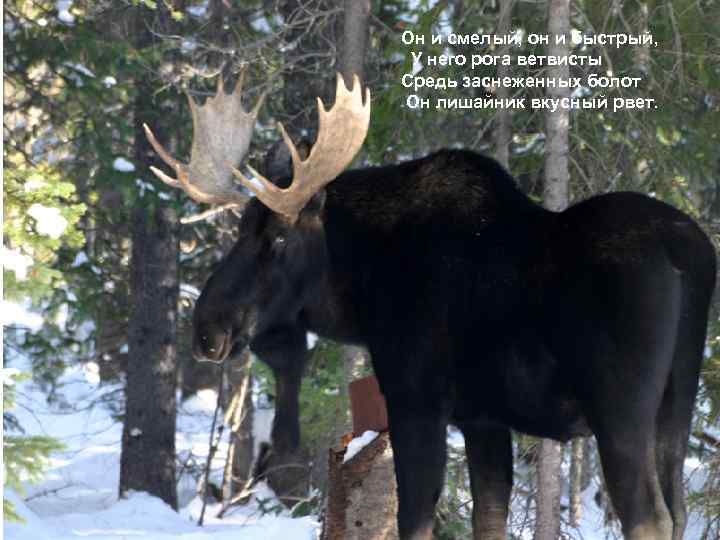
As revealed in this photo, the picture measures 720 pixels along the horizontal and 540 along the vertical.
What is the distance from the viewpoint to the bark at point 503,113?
31.7 feet

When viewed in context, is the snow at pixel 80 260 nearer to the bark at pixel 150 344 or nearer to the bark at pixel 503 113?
the bark at pixel 150 344

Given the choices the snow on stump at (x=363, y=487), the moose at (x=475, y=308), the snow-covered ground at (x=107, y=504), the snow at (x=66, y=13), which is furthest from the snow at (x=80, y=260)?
the snow on stump at (x=363, y=487)

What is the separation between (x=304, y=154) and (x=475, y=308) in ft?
3.95

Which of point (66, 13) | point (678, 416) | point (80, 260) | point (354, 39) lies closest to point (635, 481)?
point (678, 416)

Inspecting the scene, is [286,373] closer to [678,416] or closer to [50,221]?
[50,221]

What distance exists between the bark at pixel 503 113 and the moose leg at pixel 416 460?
4.32 m

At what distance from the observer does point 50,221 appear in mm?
6348

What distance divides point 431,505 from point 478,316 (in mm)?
992

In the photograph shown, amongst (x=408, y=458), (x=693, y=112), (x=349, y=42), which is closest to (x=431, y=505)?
(x=408, y=458)

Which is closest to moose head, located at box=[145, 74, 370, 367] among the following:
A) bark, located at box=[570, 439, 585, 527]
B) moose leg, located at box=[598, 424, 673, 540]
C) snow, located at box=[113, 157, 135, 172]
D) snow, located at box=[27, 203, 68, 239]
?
snow, located at box=[27, 203, 68, 239]

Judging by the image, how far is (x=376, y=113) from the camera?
10719mm

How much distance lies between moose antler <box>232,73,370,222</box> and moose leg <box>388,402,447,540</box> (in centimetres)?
114

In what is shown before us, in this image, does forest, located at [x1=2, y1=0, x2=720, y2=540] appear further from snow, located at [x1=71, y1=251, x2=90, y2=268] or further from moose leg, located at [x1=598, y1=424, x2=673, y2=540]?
moose leg, located at [x1=598, y1=424, x2=673, y2=540]

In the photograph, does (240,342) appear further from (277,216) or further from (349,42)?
(349,42)
